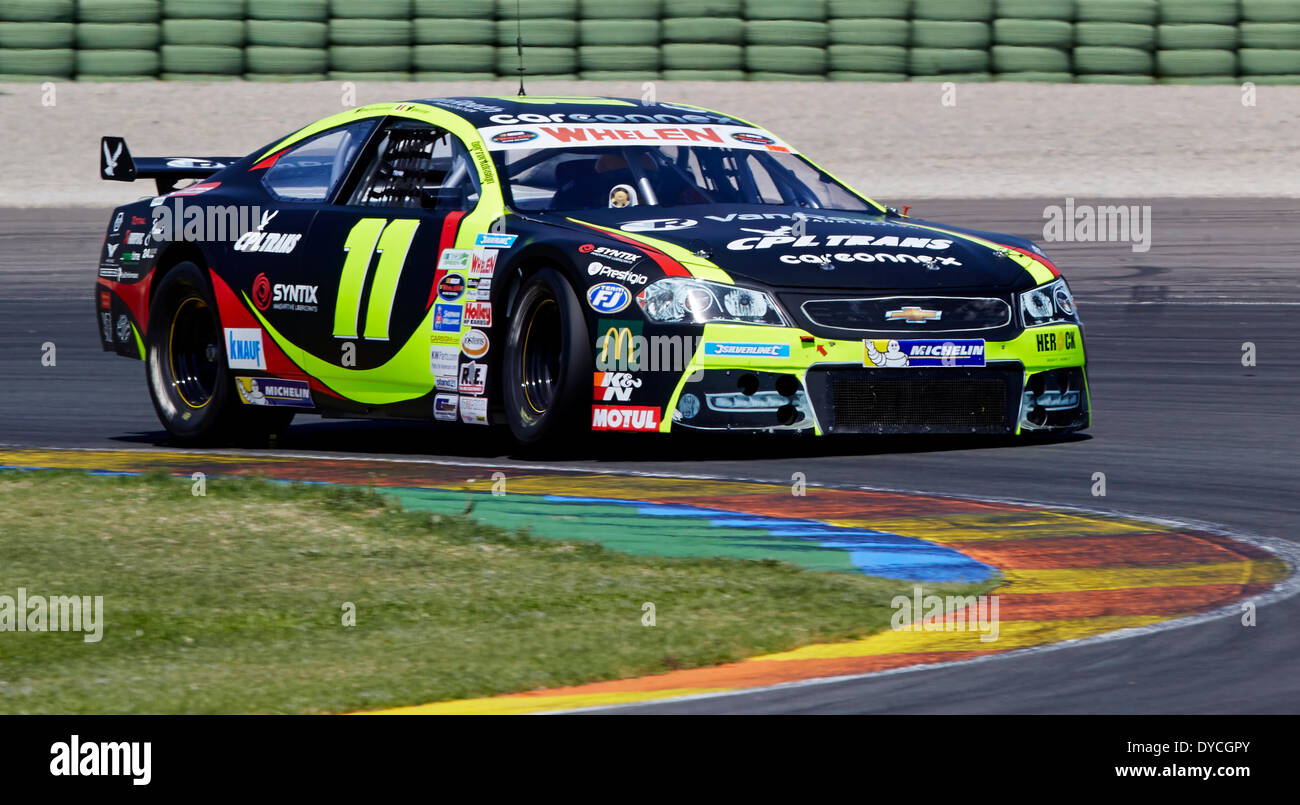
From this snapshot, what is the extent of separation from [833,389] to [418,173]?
204cm

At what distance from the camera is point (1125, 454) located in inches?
319

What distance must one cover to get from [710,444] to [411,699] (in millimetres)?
4156

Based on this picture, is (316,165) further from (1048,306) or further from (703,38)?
(703,38)

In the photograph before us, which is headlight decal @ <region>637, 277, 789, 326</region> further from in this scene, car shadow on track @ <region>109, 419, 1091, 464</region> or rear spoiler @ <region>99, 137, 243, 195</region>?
rear spoiler @ <region>99, 137, 243, 195</region>

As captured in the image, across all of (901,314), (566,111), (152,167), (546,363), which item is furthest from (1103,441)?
(152,167)

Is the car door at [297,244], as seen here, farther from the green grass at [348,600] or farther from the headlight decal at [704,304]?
the green grass at [348,600]

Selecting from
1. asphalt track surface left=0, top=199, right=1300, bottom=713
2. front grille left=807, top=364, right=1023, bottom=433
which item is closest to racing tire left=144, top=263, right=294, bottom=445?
asphalt track surface left=0, top=199, right=1300, bottom=713
